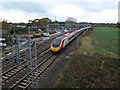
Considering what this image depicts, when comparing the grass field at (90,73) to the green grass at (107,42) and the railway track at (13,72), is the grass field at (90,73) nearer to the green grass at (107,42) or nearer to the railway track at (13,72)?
the railway track at (13,72)

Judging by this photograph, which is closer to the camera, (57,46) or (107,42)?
(57,46)

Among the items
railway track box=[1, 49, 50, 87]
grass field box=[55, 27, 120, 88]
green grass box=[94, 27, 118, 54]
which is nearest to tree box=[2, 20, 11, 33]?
green grass box=[94, 27, 118, 54]

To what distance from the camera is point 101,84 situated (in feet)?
70.9

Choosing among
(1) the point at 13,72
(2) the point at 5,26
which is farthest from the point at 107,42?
(1) the point at 13,72

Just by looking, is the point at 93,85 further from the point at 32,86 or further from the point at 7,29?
the point at 7,29

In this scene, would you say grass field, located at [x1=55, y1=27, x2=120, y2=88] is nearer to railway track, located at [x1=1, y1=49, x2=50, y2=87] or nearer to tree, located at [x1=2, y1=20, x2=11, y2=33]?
railway track, located at [x1=1, y1=49, x2=50, y2=87]

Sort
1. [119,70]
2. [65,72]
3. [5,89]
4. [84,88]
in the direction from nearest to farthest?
1. [5,89]
2. [84,88]
3. [65,72]
4. [119,70]

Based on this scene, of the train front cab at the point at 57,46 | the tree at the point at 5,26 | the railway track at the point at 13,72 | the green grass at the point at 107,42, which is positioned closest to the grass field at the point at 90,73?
the train front cab at the point at 57,46

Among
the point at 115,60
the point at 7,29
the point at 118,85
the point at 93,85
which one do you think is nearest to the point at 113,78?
the point at 118,85

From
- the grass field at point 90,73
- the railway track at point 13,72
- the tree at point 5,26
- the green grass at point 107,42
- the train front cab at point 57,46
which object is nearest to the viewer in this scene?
the railway track at point 13,72

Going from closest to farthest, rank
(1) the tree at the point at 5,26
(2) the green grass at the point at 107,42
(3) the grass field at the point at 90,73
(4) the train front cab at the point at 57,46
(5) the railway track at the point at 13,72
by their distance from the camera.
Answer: (5) the railway track at the point at 13,72
(3) the grass field at the point at 90,73
(4) the train front cab at the point at 57,46
(2) the green grass at the point at 107,42
(1) the tree at the point at 5,26

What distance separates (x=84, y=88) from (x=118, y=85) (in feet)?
13.5

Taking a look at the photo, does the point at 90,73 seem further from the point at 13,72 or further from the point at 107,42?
the point at 107,42

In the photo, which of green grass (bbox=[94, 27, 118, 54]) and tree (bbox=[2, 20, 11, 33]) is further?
tree (bbox=[2, 20, 11, 33])
